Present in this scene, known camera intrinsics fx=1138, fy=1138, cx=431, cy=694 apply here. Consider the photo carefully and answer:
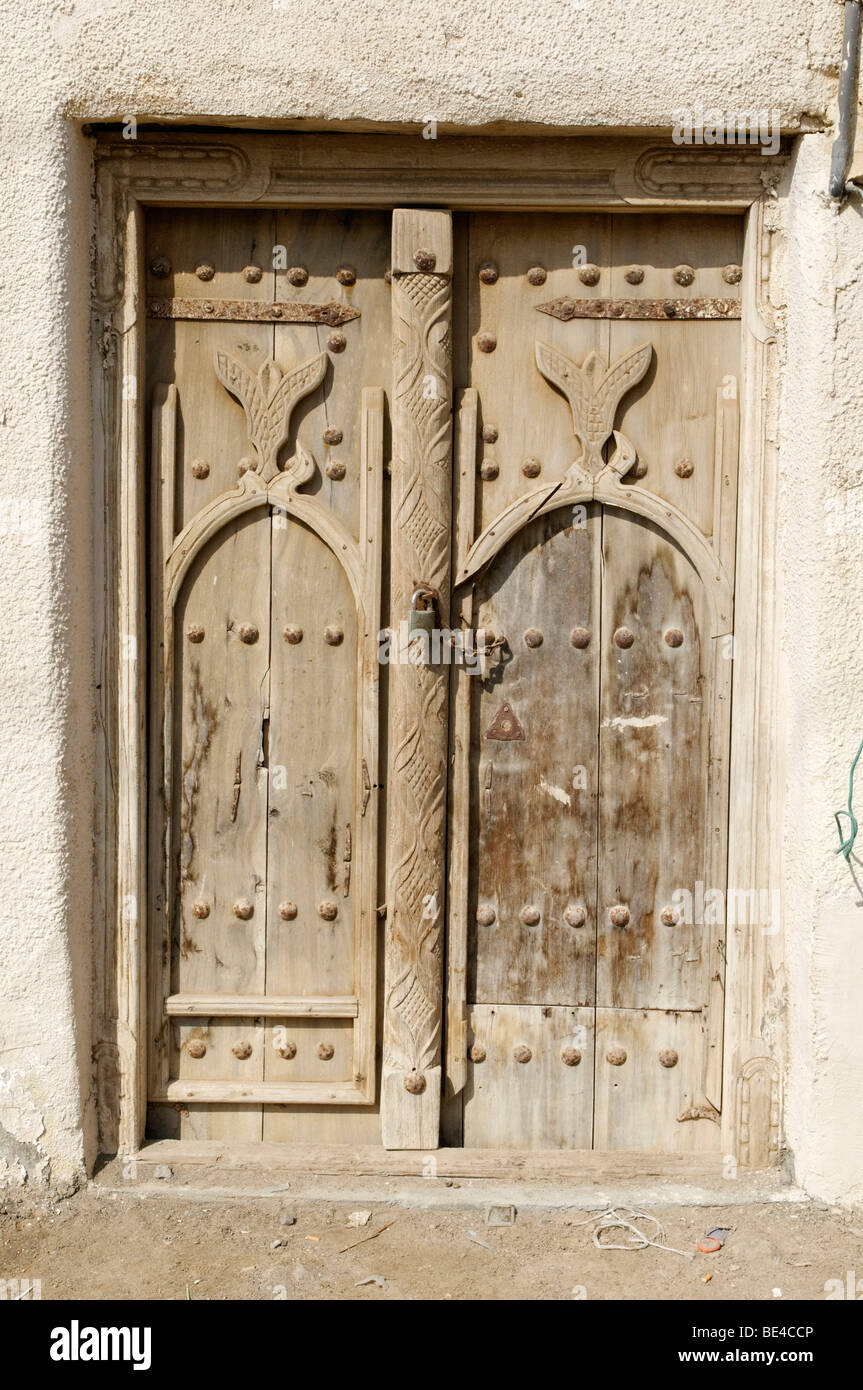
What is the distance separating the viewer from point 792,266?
9.12ft

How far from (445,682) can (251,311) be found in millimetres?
1075

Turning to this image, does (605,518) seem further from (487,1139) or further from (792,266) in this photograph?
(487,1139)

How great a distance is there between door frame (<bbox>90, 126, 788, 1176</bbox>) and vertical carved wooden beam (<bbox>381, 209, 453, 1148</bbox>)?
21 cm

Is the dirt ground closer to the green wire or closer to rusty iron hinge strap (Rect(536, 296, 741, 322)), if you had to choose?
the green wire

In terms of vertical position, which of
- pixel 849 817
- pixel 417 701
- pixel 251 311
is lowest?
pixel 849 817

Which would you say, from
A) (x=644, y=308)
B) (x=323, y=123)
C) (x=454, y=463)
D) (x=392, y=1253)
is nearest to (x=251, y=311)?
(x=323, y=123)

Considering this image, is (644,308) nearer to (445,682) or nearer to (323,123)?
(323,123)

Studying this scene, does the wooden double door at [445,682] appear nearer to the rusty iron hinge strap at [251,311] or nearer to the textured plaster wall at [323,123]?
the rusty iron hinge strap at [251,311]

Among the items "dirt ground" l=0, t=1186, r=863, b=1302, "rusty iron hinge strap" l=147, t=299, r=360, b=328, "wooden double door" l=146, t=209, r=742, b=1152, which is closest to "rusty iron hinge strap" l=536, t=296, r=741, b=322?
"wooden double door" l=146, t=209, r=742, b=1152

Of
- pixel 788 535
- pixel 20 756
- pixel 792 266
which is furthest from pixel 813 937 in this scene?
pixel 20 756

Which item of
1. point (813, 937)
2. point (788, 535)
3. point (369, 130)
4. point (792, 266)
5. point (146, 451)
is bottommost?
point (813, 937)

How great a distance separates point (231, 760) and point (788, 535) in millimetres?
1535

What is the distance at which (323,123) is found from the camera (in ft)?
8.89

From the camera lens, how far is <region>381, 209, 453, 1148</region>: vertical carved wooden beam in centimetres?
285
